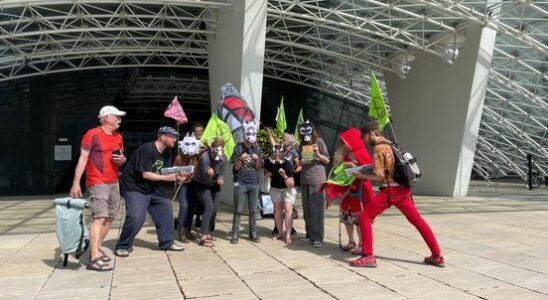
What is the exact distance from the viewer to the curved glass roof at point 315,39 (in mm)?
18047

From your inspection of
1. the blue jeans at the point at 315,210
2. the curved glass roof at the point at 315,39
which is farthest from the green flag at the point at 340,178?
the curved glass roof at the point at 315,39

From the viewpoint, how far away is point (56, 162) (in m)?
25.7

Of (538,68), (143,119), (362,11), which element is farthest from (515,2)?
(143,119)

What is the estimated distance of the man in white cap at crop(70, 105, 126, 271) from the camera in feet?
19.2

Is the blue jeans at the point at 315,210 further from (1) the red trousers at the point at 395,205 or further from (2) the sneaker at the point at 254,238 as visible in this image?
(1) the red trousers at the point at 395,205

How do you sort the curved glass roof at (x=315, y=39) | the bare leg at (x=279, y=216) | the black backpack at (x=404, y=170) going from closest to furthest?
the black backpack at (x=404, y=170), the bare leg at (x=279, y=216), the curved glass roof at (x=315, y=39)

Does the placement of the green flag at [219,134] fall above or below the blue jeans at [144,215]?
above

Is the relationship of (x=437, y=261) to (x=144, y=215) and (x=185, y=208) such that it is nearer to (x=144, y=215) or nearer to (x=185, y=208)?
(x=144, y=215)

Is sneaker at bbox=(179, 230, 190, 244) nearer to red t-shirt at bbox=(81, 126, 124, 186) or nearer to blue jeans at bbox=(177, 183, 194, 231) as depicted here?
blue jeans at bbox=(177, 183, 194, 231)

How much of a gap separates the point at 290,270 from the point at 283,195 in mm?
2096

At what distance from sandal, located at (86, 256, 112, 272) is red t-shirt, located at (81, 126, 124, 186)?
92cm

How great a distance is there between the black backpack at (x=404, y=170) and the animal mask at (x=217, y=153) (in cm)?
279

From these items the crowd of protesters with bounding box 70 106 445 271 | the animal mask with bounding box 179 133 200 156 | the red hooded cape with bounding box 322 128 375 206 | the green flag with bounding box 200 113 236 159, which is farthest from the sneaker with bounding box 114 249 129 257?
the red hooded cape with bounding box 322 128 375 206

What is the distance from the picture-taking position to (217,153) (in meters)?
7.64
